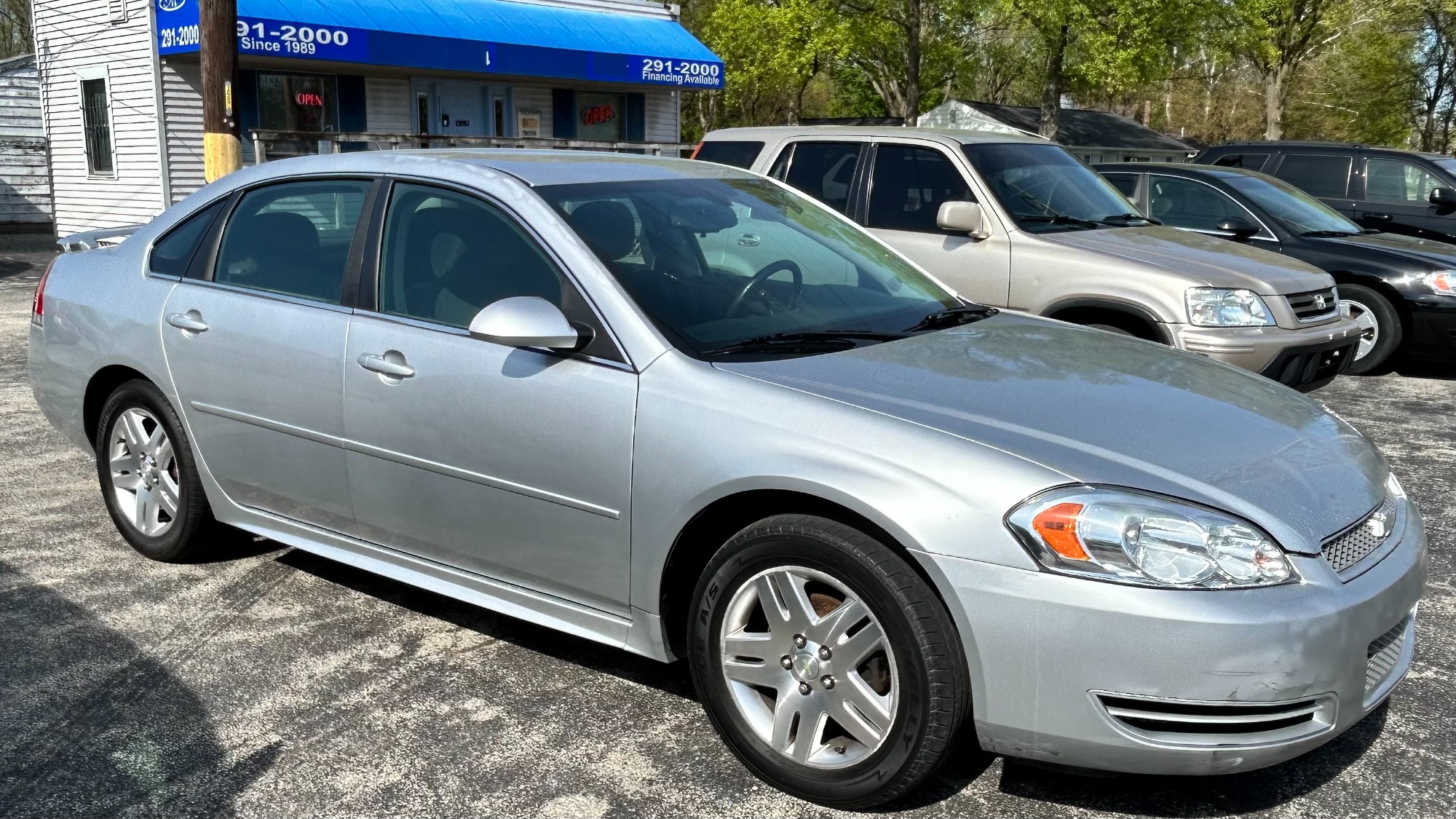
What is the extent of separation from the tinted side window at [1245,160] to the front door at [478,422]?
1098 centimetres

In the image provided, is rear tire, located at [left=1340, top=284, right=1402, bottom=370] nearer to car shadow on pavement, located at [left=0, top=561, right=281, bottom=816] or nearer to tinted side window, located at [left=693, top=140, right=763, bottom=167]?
tinted side window, located at [left=693, top=140, right=763, bottom=167]

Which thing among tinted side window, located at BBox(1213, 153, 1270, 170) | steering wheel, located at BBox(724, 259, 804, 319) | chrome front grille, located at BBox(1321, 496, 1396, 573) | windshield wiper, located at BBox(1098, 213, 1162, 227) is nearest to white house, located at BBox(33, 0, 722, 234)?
tinted side window, located at BBox(1213, 153, 1270, 170)

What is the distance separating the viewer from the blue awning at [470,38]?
18516 mm

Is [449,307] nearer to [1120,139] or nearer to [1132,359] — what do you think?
[1132,359]

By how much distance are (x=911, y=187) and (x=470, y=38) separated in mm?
14675

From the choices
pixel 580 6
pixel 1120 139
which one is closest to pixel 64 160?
pixel 580 6

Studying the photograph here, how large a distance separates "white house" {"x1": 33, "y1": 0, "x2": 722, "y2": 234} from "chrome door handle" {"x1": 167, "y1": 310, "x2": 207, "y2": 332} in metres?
13.7

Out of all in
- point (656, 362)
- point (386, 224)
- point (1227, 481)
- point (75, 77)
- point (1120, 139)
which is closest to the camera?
point (1227, 481)

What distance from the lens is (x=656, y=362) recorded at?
3.42 m

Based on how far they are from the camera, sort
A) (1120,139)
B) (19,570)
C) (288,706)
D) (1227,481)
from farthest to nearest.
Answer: (1120,139) < (19,570) < (288,706) < (1227,481)

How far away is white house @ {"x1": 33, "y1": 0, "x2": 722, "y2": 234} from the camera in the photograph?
19078mm

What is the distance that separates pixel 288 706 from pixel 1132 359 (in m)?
2.70

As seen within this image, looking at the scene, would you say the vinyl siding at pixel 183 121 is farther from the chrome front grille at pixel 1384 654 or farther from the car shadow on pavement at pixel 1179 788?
the chrome front grille at pixel 1384 654

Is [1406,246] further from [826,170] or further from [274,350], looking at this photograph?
[274,350]
